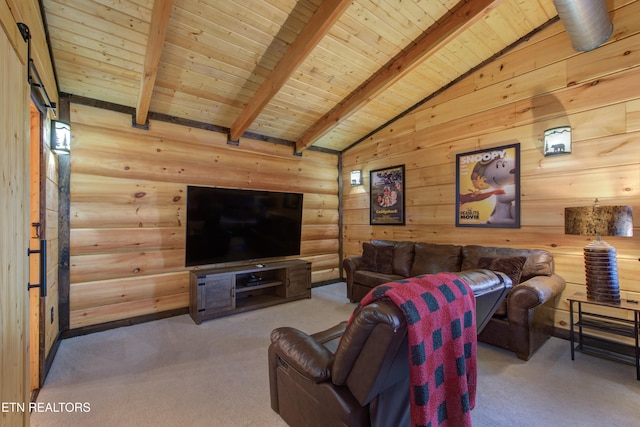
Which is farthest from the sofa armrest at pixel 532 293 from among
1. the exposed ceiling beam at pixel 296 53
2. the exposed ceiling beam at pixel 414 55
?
the exposed ceiling beam at pixel 296 53

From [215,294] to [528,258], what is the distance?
12.0 ft

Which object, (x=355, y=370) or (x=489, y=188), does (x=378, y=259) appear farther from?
(x=355, y=370)

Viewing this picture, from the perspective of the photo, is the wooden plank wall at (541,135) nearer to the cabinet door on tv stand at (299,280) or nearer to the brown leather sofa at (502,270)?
the brown leather sofa at (502,270)

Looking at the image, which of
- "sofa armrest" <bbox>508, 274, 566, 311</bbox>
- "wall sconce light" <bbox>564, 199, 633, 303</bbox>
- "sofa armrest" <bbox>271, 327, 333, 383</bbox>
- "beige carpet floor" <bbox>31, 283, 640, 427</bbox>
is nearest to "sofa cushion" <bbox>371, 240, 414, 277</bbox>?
"beige carpet floor" <bbox>31, 283, 640, 427</bbox>

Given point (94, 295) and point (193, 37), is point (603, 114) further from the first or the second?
point (94, 295)

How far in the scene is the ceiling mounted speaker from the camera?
2.37 m

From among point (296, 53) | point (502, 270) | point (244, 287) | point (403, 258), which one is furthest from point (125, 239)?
point (502, 270)

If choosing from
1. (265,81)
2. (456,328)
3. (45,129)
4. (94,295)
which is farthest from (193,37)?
(456,328)

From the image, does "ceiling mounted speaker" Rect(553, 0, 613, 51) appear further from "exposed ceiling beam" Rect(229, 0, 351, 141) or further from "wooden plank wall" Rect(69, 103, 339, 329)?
"wooden plank wall" Rect(69, 103, 339, 329)

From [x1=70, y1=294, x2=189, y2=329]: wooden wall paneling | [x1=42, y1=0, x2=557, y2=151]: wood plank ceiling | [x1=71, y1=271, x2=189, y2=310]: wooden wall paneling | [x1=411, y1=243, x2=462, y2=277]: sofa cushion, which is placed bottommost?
[x1=70, y1=294, x2=189, y2=329]: wooden wall paneling

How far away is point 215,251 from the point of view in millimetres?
3838

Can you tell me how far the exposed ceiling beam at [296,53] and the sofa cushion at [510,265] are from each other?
2817 mm

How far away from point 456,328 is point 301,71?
125 inches

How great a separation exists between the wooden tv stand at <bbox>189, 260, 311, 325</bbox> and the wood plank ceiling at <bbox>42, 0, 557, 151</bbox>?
6.53ft
